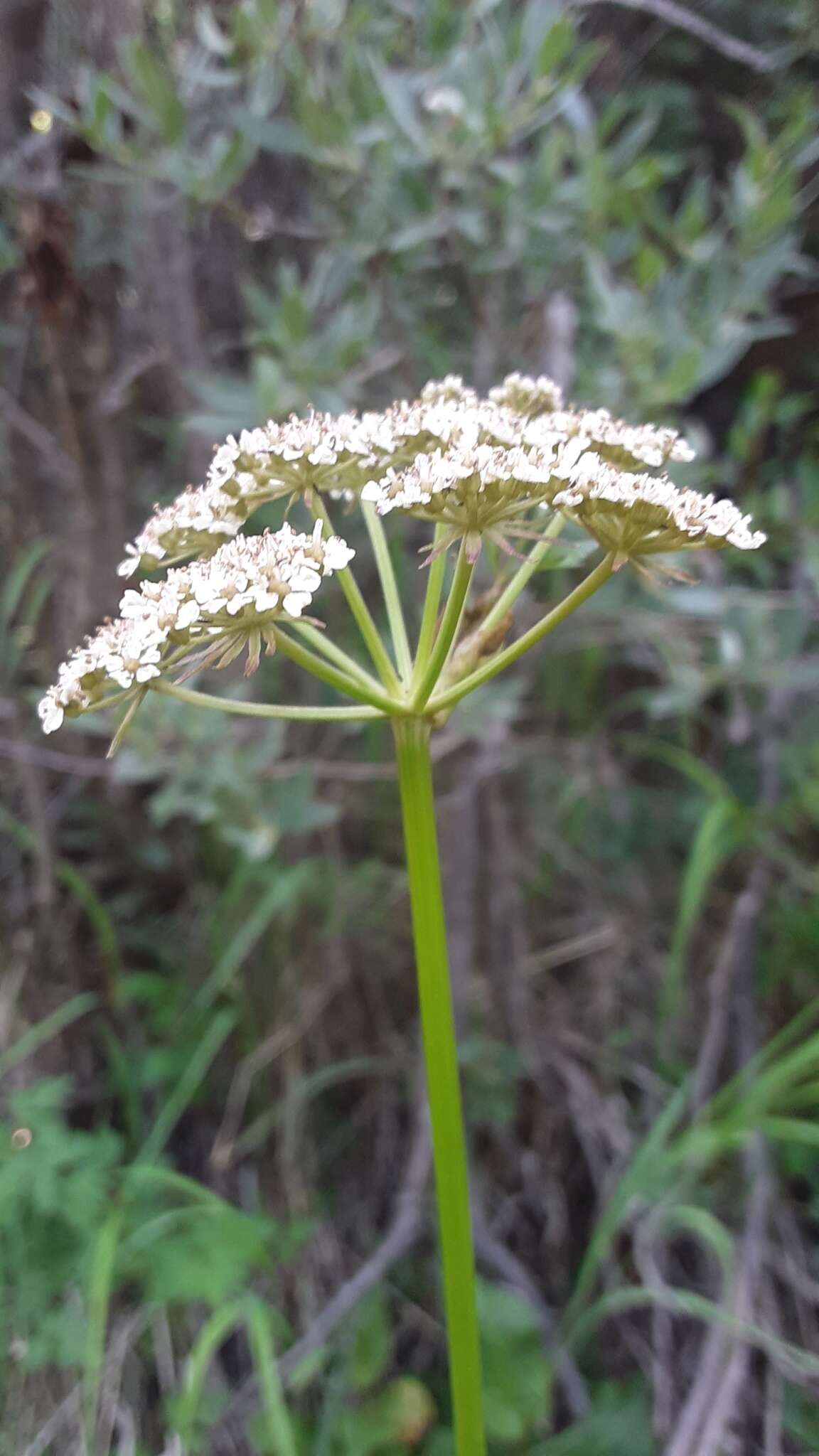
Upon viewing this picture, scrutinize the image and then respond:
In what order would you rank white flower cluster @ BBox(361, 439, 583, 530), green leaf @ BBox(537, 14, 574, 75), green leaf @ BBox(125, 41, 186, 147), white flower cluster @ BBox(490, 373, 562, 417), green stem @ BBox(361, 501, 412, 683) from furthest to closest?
green leaf @ BBox(125, 41, 186, 147)
green leaf @ BBox(537, 14, 574, 75)
white flower cluster @ BBox(490, 373, 562, 417)
green stem @ BBox(361, 501, 412, 683)
white flower cluster @ BBox(361, 439, 583, 530)

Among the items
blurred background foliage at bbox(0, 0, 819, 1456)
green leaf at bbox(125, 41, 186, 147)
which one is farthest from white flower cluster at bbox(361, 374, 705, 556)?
green leaf at bbox(125, 41, 186, 147)

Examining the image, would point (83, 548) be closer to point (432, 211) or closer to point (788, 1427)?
point (432, 211)

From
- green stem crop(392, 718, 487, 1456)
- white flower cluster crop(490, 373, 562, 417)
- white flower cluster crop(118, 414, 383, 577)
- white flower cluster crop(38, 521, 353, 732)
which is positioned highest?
white flower cluster crop(490, 373, 562, 417)

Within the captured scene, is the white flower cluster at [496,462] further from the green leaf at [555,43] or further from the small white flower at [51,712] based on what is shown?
the green leaf at [555,43]

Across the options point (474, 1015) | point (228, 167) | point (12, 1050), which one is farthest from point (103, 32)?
point (474, 1015)

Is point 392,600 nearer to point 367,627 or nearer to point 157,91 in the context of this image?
point 367,627

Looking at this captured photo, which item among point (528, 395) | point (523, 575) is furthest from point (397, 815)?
point (523, 575)

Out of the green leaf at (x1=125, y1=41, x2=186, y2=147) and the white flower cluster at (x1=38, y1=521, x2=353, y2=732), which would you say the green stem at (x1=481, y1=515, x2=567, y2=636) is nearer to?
the white flower cluster at (x1=38, y1=521, x2=353, y2=732)
